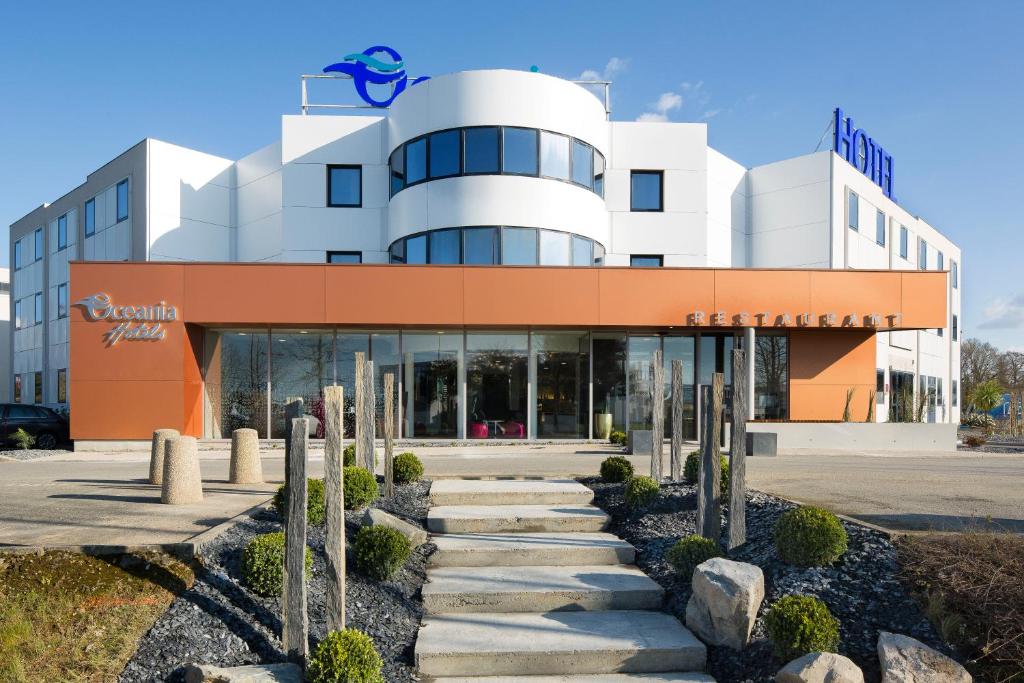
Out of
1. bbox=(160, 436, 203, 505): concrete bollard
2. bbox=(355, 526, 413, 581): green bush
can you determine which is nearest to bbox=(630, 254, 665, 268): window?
bbox=(160, 436, 203, 505): concrete bollard

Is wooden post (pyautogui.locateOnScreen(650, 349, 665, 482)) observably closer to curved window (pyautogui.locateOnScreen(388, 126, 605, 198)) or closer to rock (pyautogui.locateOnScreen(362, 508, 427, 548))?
rock (pyautogui.locateOnScreen(362, 508, 427, 548))

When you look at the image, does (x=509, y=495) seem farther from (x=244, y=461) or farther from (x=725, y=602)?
(x=244, y=461)

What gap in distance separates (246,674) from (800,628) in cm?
403

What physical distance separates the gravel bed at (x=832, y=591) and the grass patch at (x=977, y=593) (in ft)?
0.47

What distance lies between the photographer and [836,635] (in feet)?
16.8

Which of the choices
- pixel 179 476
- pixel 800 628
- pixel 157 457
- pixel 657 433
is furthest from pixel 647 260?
pixel 800 628

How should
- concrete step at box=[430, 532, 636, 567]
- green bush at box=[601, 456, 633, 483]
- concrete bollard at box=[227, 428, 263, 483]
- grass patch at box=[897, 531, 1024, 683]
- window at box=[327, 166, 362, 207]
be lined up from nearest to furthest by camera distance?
1. grass patch at box=[897, 531, 1024, 683]
2. concrete step at box=[430, 532, 636, 567]
3. green bush at box=[601, 456, 633, 483]
4. concrete bollard at box=[227, 428, 263, 483]
5. window at box=[327, 166, 362, 207]

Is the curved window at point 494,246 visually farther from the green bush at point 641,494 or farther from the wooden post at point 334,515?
the wooden post at point 334,515

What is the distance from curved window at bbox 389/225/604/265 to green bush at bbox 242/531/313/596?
15.9 m

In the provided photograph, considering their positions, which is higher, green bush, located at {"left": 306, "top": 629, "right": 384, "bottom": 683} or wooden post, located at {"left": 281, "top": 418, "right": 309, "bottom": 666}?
wooden post, located at {"left": 281, "top": 418, "right": 309, "bottom": 666}

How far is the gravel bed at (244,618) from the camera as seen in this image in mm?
4910

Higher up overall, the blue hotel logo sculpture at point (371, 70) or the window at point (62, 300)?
the blue hotel logo sculpture at point (371, 70)

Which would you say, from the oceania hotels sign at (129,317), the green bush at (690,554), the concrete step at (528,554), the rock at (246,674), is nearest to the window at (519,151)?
the oceania hotels sign at (129,317)

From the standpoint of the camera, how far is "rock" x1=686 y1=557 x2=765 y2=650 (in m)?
5.46
